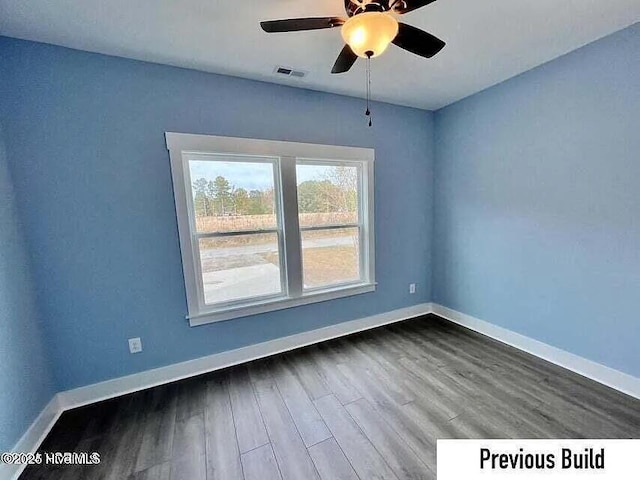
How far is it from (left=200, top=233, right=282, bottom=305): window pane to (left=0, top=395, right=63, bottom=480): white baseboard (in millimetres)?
1210

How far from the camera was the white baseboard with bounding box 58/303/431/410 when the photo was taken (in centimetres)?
208

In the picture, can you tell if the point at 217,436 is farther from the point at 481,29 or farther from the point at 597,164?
the point at 597,164

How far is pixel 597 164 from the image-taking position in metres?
2.07

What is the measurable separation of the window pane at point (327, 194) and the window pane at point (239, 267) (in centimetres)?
48

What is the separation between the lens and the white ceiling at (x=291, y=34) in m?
1.57

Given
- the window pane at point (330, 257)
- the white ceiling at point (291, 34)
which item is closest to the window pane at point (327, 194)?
the window pane at point (330, 257)

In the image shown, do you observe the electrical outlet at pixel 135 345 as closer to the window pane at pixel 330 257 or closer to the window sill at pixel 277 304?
the window sill at pixel 277 304

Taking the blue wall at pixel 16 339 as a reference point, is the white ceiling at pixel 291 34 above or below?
above

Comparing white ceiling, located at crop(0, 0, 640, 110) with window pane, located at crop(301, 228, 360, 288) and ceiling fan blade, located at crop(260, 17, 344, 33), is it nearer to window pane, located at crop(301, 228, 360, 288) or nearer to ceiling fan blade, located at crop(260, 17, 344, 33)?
ceiling fan blade, located at crop(260, 17, 344, 33)

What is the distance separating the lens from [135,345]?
2.20 metres

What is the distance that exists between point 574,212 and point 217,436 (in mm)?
3188

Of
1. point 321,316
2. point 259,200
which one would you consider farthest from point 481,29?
point 321,316

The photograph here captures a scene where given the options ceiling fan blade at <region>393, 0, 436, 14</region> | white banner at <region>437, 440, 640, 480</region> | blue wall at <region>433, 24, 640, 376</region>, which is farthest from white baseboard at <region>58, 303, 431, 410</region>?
ceiling fan blade at <region>393, 0, 436, 14</region>

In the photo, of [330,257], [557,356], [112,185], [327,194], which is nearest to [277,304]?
Result: [330,257]
